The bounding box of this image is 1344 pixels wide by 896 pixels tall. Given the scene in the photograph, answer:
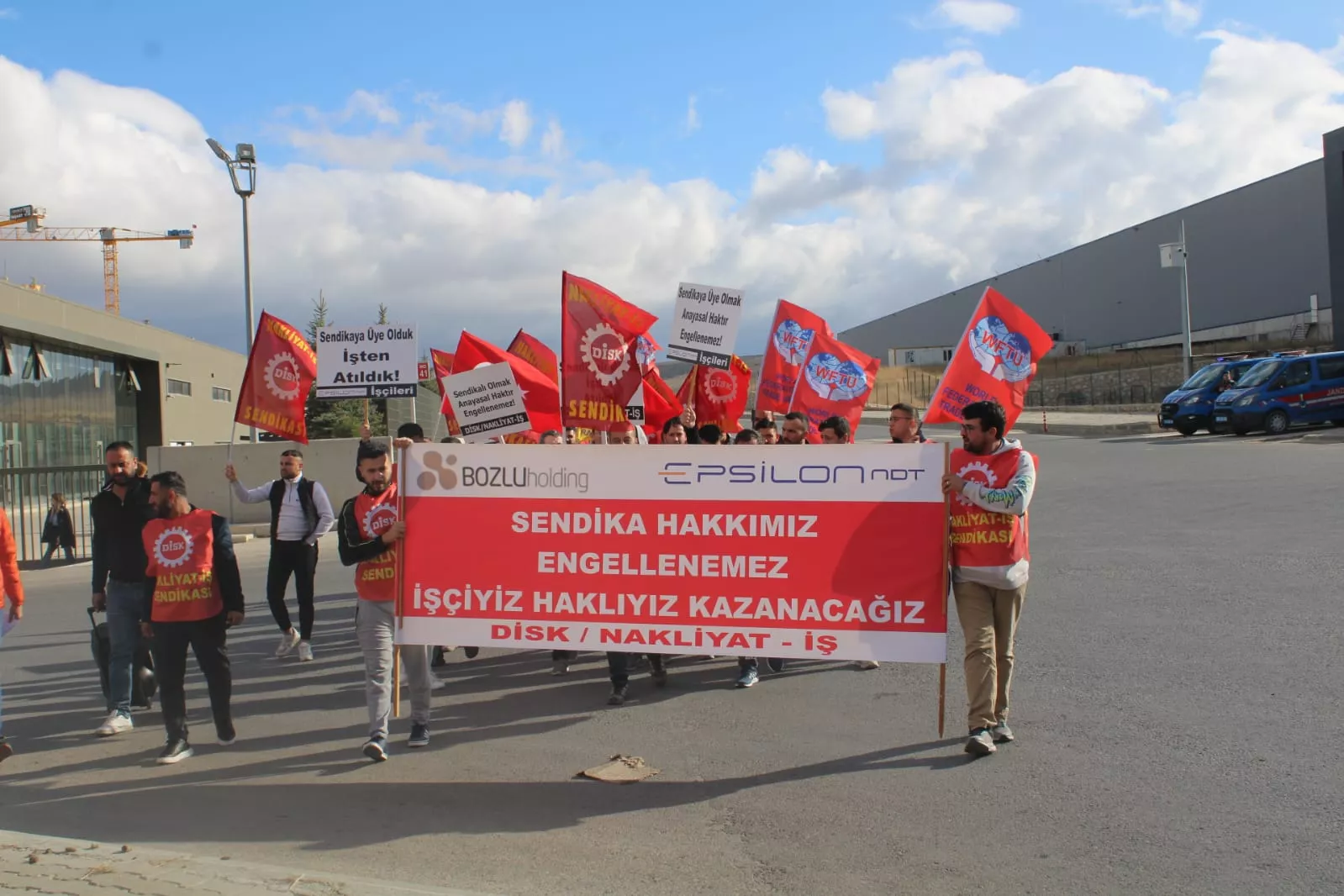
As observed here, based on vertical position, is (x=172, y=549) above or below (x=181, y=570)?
above

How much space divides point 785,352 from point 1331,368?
2200 centimetres

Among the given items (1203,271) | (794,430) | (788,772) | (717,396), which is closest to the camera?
(788,772)

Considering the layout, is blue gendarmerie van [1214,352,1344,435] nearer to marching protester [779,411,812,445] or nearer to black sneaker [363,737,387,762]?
marching protester [779,411,812,445]

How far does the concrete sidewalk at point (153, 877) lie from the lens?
13.6ft

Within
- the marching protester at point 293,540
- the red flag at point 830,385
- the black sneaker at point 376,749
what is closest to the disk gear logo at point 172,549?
the black sneaker at point 376,749

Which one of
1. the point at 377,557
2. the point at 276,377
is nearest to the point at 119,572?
the point at 377,557

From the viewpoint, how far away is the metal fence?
60.1 feet

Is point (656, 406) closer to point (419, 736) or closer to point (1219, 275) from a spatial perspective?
point (419, 736)

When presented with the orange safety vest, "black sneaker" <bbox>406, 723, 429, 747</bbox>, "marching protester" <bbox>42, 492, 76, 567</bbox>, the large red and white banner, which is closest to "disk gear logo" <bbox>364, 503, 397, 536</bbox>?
the large red and white banner

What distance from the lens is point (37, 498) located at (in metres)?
19.1

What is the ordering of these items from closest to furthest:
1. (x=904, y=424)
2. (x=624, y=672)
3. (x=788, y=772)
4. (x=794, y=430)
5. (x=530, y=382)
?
(x=788, y=772), (x=624, y=672), (x=904, y=424), (x=794, y=430), (x=530, y=382)

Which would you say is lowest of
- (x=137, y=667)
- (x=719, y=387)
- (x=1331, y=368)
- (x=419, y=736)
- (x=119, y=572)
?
(x=419, y=736)

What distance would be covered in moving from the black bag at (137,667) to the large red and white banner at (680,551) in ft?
7.64

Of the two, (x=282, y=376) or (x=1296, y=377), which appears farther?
(x=1296, y=377)
